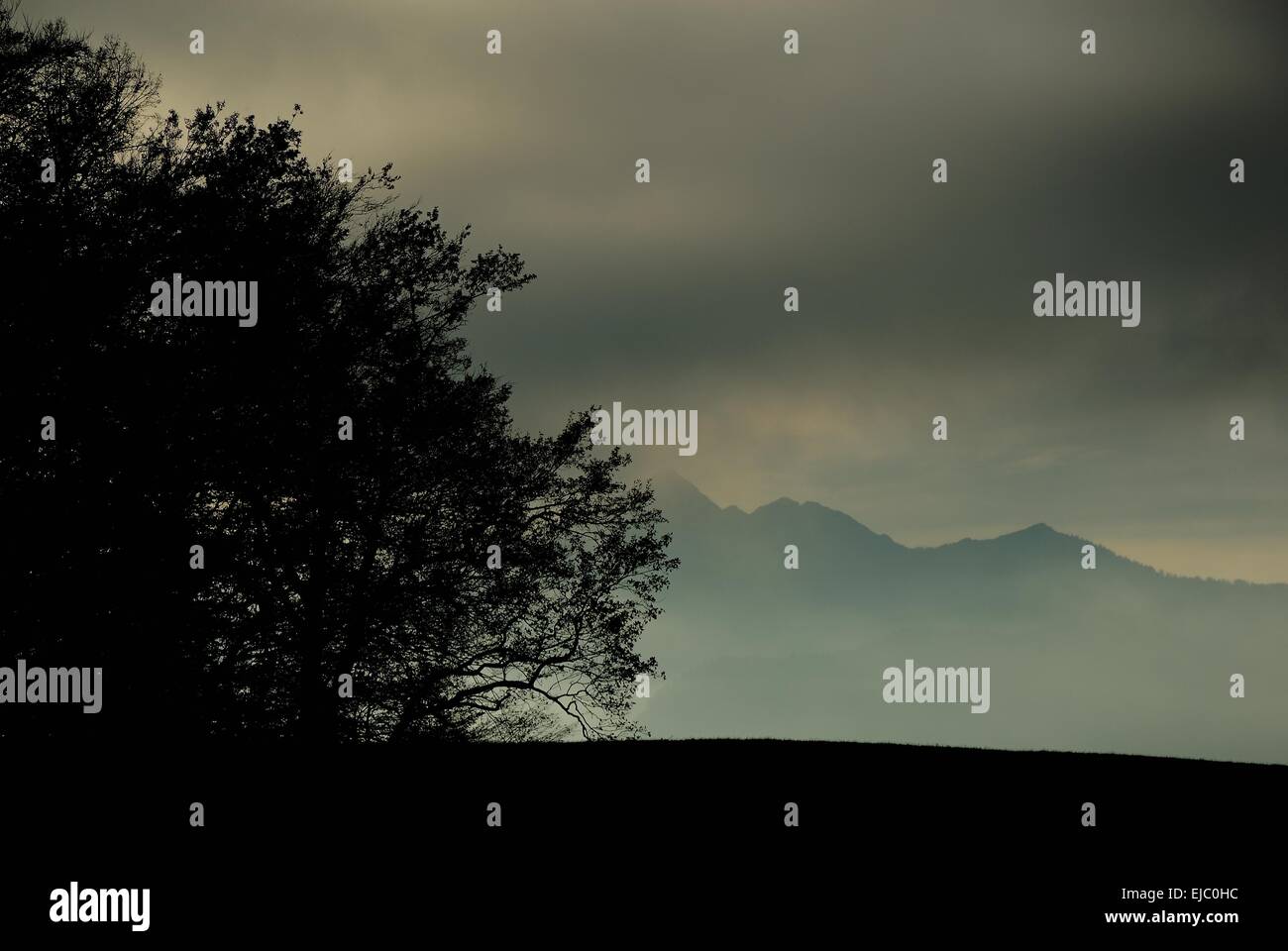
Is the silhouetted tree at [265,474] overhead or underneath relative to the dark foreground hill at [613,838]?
overhead

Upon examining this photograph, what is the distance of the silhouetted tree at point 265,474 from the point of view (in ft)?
64.5

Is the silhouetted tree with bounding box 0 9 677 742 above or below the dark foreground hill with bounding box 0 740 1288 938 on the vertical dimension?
above

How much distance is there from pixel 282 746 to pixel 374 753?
2025mm

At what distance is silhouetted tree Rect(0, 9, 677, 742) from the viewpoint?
19.7 metres

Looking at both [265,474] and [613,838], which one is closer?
[613,838]

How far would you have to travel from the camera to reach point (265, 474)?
2169cm

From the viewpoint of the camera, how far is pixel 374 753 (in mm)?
19109

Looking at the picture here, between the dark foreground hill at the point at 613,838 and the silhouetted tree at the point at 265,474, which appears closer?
the dark foreground hill at the point at 613,838

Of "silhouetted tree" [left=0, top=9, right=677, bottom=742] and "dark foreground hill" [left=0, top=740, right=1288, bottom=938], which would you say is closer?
"dark foreground hill" [left=0, top=740, right=1288, bottom=938]

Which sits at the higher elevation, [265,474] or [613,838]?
[265,474]
